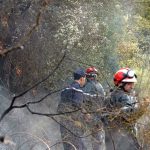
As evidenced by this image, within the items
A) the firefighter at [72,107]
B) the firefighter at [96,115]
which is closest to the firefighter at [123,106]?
the firefighter at [96,115]

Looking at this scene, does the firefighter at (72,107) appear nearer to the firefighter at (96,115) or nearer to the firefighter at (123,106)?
the firefighter at (96,115)

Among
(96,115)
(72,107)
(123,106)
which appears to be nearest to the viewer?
(123,106)

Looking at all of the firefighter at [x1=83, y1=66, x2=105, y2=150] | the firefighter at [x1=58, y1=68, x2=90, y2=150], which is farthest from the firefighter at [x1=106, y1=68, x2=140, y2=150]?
the firefighter at [x1=58, y1=68, x2=90, y2=150]

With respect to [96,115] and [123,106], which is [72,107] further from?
[123,106]

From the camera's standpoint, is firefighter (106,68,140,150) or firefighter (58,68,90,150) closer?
firefighter (106,68,140,150)

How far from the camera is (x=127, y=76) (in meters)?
6.64

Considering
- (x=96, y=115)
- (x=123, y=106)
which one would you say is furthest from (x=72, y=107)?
(x=123, y=106)

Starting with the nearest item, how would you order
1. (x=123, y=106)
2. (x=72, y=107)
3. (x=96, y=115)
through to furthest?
(x=123, y=106) → (x=96, y=115) → (x=72, y=107)

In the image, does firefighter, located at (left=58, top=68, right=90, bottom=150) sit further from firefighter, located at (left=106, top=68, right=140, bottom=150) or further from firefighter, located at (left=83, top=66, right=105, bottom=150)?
firefighter, located at (left=106, top=68, right=140, bottom=150)

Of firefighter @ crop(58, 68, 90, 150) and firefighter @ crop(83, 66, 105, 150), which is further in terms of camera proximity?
firefighter @ crop(58, 68, 90, 150)

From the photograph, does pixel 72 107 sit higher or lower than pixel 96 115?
lower

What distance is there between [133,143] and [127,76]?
0.91 m

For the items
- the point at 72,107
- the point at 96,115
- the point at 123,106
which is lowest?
the point at 72,107

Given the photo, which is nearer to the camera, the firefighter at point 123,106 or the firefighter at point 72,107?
the firefighter at point 123,106
